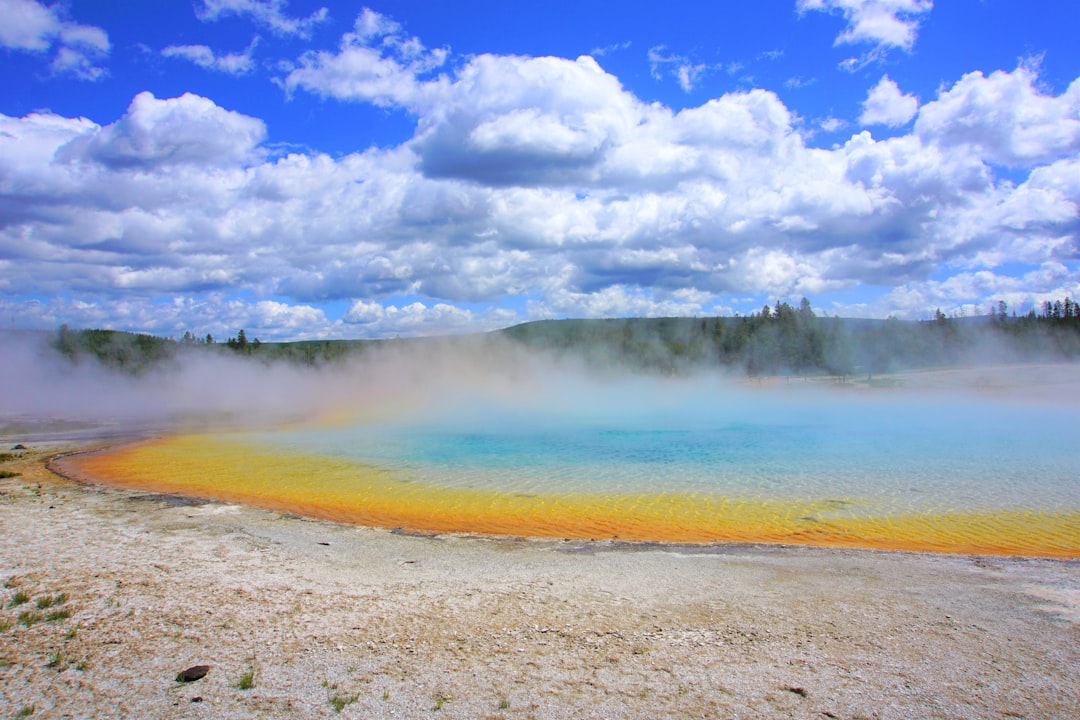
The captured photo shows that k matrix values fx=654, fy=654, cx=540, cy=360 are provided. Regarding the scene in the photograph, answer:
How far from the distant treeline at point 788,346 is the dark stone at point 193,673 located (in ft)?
216

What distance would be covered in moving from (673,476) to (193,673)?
1072cm

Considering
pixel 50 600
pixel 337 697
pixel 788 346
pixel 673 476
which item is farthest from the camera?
pixel 788 346

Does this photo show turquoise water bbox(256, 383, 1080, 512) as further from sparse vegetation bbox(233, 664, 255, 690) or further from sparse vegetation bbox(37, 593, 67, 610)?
sparse vegetation bbox(233, 664, 255, 690)

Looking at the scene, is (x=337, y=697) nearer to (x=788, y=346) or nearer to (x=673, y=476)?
(x=673, y=476)

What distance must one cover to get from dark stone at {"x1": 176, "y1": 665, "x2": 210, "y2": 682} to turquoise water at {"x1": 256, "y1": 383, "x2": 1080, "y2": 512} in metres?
Answer: 8.39

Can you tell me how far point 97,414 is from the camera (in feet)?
109

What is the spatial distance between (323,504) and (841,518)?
8.61m

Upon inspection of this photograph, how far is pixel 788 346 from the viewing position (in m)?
71.2

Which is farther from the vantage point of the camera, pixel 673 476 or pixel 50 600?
pixel 673 476

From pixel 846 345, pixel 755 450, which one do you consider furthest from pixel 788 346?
pixel 755 450

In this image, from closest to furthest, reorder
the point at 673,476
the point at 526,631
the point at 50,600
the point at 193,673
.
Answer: the point at 193,673 → the point at 526,631 → the point at 50,600 → the point at 673,476

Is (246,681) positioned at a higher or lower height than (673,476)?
higher

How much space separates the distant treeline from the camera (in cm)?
6912

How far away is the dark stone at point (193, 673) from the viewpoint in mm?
4247
